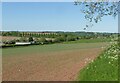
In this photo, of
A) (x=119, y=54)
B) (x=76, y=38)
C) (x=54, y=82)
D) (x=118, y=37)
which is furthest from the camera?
(x=76, y=38)

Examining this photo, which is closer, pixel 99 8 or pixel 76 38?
pixel 99 8

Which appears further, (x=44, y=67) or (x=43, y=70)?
(x=44, y=67)

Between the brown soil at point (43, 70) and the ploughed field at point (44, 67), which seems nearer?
the brown soil at point (43, 70)

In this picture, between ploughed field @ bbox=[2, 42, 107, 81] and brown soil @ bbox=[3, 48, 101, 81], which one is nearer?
brown soil @ bbox=[3, 48, 101, 81]

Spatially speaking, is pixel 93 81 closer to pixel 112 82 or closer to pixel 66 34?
pixel 112 82

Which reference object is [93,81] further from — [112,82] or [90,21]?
[90,21]

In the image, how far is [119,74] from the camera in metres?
14.4

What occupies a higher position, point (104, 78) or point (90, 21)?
point (90, 21)

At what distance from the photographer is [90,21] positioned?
15.7 metres

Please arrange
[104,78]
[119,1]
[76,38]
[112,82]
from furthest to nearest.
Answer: [76,38]
[119,1]
[104,78]
[112,82]

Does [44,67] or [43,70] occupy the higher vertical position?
[43,70]

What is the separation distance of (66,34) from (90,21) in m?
114

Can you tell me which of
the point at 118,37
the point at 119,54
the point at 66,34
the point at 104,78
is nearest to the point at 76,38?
the point at 66,34

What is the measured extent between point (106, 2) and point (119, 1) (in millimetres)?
759
